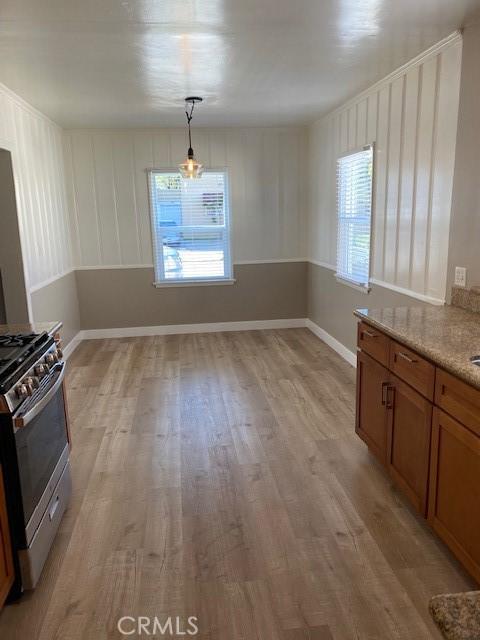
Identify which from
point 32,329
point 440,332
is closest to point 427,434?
point 440,332

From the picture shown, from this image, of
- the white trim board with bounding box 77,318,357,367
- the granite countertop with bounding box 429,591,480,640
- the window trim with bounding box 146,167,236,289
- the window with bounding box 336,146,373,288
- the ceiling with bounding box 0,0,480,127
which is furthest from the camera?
the white trim board with bounding box 77,318,357,367

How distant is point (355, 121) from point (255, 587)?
401 centimetres

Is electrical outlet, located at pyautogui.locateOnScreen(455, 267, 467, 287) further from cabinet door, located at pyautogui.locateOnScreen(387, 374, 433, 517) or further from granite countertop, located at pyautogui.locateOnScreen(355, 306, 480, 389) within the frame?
cabinet door, located at pyautogui.locateOnScreen(387, 374, 433, 517)

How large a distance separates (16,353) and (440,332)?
2.00 metres

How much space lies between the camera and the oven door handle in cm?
188

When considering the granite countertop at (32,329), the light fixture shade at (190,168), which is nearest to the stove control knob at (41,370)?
the granite countertop at (32,329)

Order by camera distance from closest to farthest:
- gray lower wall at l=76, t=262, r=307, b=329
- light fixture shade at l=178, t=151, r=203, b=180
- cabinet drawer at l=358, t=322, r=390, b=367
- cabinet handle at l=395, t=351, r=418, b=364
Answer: cabinet handle at l=395, t=351, r=418, b=364
cabinet drawer at l=358, t=322, r=390, b=367
light fixture shade at l=178, t=151, r=203, b=180
gray lower wall at l=76, t=262, r=307, b=329

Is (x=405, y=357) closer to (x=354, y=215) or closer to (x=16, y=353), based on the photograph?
(x=16, y=353)

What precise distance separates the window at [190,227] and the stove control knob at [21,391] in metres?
4.34

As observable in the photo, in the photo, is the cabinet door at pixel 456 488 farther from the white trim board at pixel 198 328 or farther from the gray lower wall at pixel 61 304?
the white trim board at pixel 198 328

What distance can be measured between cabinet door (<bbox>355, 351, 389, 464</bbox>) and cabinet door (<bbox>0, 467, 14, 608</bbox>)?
188 cm

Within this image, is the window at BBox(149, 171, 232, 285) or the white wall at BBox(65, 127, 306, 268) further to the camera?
the window at BBox(149, 171, 232, 285)

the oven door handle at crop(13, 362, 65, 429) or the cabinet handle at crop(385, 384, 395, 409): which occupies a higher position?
the oven door handle at crop(13, 362, 65, 429)

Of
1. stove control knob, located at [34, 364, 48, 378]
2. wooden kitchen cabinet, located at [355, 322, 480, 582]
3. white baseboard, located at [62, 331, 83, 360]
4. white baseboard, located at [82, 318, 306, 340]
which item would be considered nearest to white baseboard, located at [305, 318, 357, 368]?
white baseboard, located at [82, 318, 306, 340]
